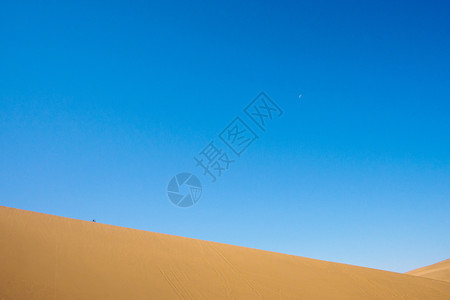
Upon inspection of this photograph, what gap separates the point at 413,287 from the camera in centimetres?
1548

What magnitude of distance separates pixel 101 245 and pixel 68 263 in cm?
221

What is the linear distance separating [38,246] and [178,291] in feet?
16.3

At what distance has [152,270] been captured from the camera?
445 inches

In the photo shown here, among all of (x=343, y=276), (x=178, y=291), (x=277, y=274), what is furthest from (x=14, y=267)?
(x=343, y=276)

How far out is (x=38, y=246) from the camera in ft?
34.8

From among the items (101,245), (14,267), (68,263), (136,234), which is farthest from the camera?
(136,234)

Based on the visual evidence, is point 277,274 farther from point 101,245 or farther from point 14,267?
point 14,267

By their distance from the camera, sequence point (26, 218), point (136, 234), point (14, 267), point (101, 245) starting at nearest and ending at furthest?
point (14, 267), point (101, 245), point (26, 218), point (136, 234)

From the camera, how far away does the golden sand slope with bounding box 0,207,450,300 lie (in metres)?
8.98

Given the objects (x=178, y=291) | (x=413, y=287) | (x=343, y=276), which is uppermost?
(x=178, y=291)

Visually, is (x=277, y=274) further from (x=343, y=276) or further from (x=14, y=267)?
(x=14, y=267)

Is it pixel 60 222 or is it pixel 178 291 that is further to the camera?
pixel 60 222

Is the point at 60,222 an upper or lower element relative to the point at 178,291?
upper

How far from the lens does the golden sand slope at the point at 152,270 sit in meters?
8.98
